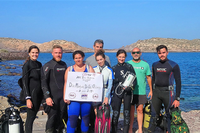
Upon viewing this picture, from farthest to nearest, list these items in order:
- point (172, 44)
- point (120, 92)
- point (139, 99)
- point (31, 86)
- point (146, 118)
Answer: point (172, 44) → point (146, 118) → point (139, 99) → point (120, 92) → point (31, 86)

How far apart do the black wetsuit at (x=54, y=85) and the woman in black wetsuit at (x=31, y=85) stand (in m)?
0.19

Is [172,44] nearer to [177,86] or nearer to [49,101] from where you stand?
[177,86]

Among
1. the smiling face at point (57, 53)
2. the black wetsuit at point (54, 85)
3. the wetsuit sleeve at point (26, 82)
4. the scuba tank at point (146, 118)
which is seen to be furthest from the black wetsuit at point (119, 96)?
the wetsuit sleeve at point (26, 82)

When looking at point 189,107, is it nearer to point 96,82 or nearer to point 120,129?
point 120,129

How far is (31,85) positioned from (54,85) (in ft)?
1.61

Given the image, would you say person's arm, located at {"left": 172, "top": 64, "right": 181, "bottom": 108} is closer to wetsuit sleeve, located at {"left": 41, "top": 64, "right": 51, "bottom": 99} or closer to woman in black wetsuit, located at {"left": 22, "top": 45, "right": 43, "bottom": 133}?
wetsuit sleeve, located at {"left": 41, "top": 64, "right": 51, "bottom": 99}

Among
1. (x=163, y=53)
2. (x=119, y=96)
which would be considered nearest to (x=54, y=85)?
(x=119, y=96)

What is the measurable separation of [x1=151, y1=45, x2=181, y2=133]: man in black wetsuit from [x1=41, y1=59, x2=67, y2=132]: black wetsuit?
223cm

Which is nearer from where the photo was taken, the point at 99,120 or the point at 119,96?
the point at 99,120

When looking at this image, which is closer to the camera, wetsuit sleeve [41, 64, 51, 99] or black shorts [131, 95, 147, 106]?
wetsuit sleeve [41, 64, 51, 99]

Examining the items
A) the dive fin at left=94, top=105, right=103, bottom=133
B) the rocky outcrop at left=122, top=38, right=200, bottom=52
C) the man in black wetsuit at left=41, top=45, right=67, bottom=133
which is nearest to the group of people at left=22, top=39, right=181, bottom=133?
the man in black wetsuit at left=41, top=45, right=67, bottom=133

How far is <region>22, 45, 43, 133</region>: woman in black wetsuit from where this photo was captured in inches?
177

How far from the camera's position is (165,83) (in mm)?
5023

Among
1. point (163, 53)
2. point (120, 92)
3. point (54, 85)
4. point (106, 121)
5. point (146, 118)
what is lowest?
point (146, 118)
